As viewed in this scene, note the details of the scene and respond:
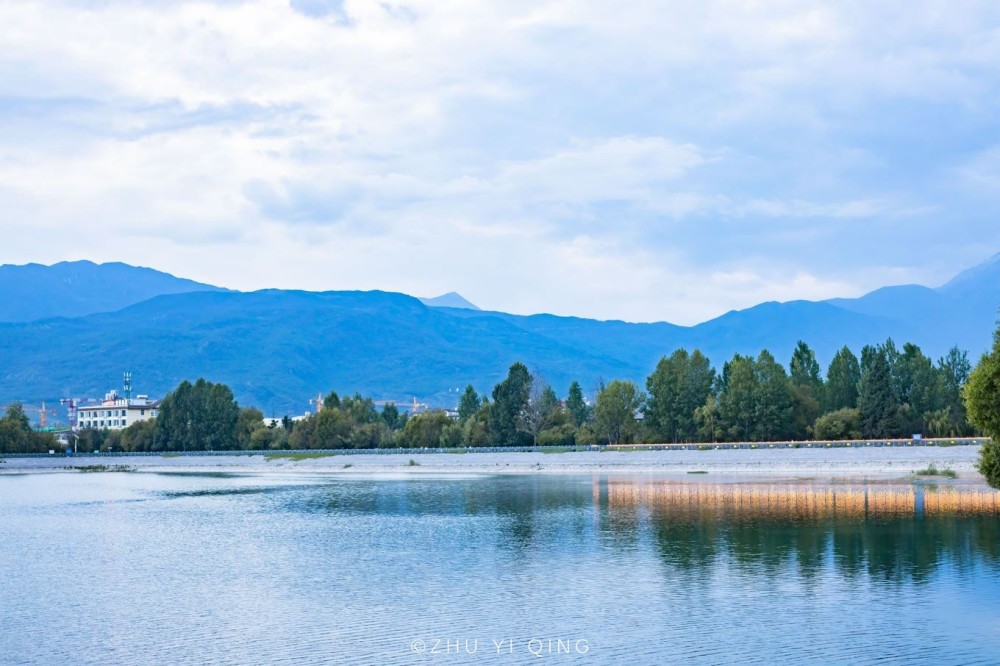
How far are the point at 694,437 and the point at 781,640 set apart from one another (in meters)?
92.2

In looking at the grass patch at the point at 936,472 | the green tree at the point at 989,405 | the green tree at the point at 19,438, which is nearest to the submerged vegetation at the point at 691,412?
the grass patch at the point at 936,472

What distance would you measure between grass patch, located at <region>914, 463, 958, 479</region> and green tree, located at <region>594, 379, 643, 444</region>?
44111mm

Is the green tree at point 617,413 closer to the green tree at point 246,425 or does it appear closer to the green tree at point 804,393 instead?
the green tree at point 804,393

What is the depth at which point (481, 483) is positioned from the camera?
321 feet

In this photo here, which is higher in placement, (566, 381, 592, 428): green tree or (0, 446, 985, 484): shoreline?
(566, 381, 592, 428): green tree

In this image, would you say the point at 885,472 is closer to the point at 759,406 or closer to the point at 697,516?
the point at 759,406

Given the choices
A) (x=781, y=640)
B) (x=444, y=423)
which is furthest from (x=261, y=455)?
(x=781, y=640)

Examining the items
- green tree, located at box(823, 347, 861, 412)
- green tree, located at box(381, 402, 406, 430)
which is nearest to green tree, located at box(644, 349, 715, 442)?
green tree, located at box(823, 347, 861, 412)

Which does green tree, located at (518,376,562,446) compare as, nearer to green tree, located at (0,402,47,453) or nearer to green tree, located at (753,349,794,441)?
green tree, located at (753,349,794,441)

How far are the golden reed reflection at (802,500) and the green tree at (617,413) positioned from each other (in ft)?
136

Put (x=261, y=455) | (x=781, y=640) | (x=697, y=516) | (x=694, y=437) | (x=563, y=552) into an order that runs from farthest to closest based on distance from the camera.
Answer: (x=261, y=455) → (x=694, y=437) → (x=697, y=516) → (x=563, y=552) → (x=781, y=640)

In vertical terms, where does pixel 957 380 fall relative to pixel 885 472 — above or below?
above

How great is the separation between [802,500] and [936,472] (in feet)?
75.6

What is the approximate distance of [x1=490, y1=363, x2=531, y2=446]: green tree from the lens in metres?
132
